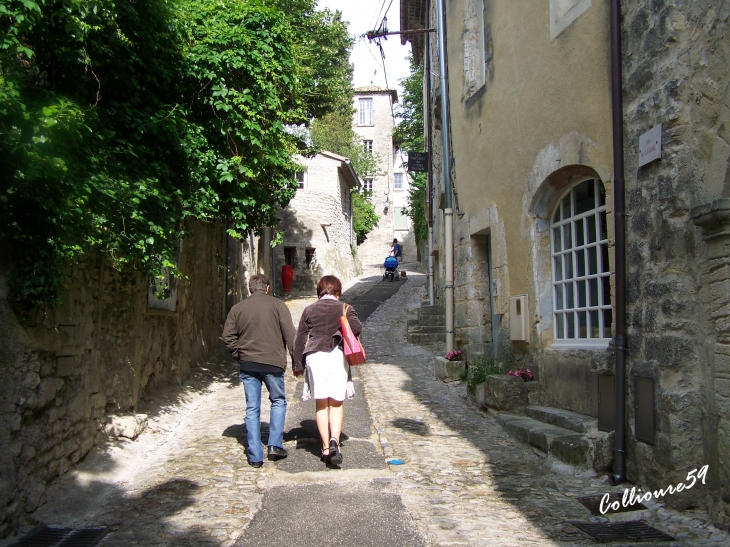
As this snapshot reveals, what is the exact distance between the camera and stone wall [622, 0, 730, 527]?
400 cm

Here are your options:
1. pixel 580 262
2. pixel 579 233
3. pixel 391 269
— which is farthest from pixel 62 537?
pixel 391 269

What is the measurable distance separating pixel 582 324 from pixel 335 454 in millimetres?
2670

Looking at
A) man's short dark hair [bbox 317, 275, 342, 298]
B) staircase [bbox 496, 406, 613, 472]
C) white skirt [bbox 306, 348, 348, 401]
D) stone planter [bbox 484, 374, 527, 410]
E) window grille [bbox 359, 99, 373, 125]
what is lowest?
staircase [bbox 496, 406, 613, 472]

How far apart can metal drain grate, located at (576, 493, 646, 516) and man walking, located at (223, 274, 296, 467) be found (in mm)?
2372

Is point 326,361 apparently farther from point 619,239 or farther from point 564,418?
point 619,239

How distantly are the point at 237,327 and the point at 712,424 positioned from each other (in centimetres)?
359

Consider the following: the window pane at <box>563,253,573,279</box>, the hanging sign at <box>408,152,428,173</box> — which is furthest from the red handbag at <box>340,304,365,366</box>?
the hanging sign at <box>408,152,428,173</box>

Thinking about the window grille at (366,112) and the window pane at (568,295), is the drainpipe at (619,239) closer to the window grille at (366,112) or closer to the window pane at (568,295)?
the window pane at (568,295)

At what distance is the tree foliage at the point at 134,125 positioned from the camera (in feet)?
13.3

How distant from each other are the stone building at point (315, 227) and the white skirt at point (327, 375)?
57.7 feet

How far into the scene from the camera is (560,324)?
6.58 m

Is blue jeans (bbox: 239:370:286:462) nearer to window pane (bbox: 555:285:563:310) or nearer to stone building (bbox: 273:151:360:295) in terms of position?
window pane (bbox: 555:285:563:310)

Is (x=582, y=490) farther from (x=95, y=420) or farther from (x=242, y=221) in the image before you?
(x=242, y=221)

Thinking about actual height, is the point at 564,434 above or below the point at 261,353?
below
